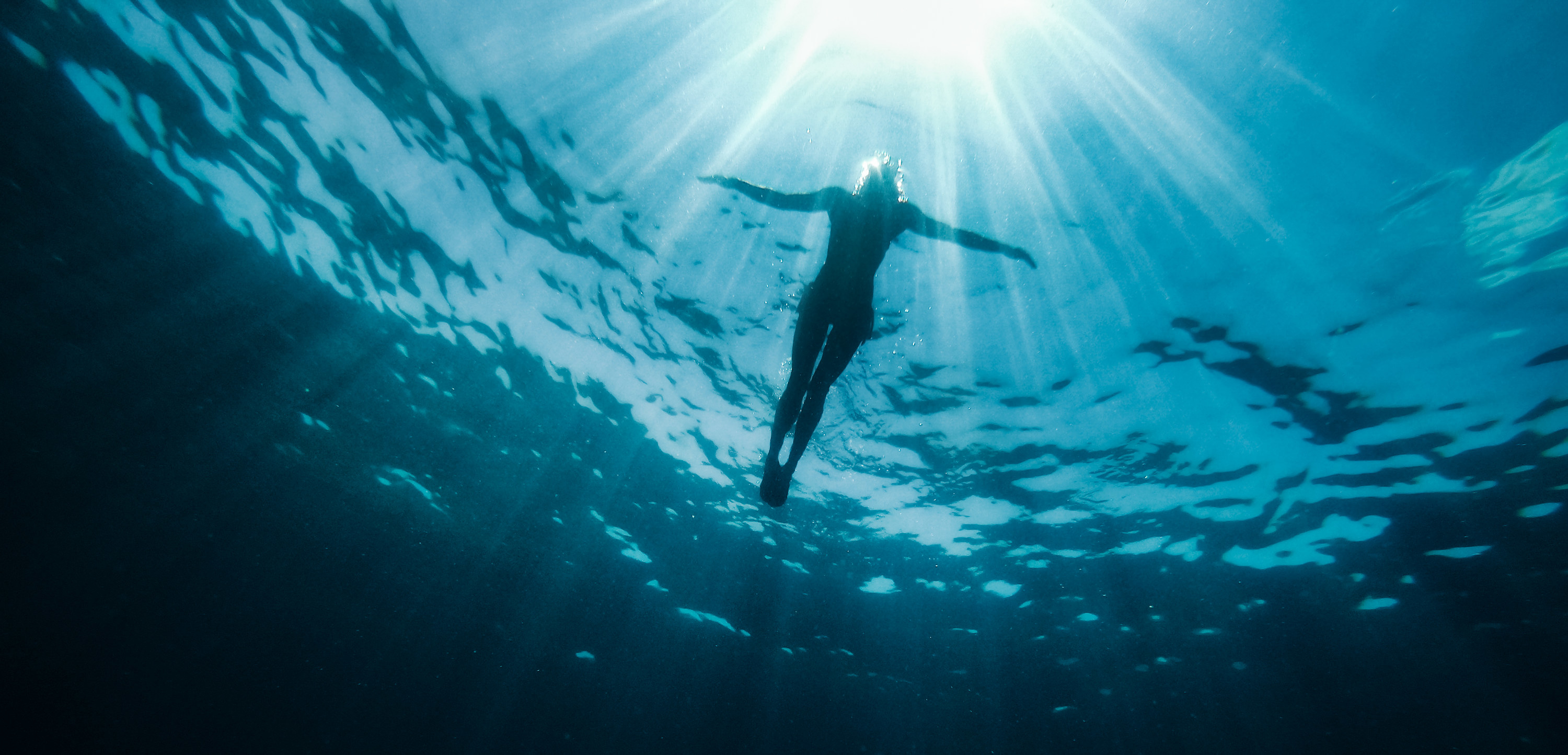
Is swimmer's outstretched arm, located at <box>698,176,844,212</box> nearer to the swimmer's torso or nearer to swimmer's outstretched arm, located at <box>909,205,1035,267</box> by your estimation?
the swimmer's torso

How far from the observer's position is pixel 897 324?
872cm

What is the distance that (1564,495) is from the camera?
9148 mm

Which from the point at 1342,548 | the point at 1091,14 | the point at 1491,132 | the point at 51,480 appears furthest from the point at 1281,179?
the point at 51,480

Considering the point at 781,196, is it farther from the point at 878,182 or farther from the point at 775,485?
the point at 775,485

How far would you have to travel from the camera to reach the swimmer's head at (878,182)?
17.6 feet

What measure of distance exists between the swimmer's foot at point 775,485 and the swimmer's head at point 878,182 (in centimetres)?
302

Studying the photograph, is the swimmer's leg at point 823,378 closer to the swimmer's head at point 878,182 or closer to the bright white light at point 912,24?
the swimmer's head at point 878,182

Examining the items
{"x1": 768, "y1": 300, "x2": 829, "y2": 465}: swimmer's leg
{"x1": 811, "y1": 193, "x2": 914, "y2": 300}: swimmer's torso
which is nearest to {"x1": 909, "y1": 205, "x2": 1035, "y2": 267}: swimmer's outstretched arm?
{"x1": 811, "y1": 193, "x2": 914, "y2": 300}: swimmer's torso

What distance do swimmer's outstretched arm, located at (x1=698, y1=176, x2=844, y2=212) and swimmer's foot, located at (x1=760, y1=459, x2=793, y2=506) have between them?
2.87 m

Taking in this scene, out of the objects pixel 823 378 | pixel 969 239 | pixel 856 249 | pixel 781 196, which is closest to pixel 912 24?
pixel 781 196

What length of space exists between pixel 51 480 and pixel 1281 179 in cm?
3908

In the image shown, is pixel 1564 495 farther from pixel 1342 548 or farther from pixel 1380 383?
pixel 1380 383

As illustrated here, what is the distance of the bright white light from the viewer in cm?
534

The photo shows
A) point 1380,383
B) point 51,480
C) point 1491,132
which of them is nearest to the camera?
point 1491,132
